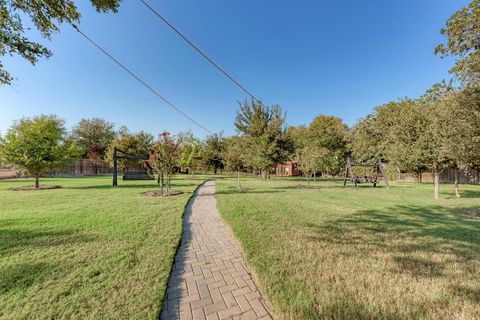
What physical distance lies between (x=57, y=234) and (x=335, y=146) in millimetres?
29224

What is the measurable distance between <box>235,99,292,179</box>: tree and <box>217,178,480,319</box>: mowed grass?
1248cm

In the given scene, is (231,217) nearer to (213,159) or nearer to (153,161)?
(153,161)

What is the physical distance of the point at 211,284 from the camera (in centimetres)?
264

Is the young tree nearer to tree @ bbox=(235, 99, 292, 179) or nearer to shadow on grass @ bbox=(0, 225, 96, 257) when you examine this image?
tree @ bbox=(235, 99, 292, 179)

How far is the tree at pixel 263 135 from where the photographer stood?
1823 centimetres

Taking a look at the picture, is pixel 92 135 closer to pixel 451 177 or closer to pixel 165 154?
pixel 165 154

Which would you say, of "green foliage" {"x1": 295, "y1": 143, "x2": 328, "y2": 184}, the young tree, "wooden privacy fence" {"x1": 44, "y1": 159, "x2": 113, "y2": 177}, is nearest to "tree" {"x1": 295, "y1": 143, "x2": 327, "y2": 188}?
"green foliage" {"x1": 295, "y1": 143, "x2": 328, "y2": 184}

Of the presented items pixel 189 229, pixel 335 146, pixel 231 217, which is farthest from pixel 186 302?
pixel 335 146

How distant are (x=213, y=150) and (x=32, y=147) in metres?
23.3

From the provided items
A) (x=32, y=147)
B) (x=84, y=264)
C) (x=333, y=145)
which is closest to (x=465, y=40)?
(x=84, y=264)

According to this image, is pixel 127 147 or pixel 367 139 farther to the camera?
pixel 127 147

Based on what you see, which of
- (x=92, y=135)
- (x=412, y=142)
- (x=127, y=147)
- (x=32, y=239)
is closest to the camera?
(x=32, y=239)

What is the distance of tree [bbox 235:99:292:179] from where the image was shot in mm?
18231

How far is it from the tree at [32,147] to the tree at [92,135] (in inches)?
1167
